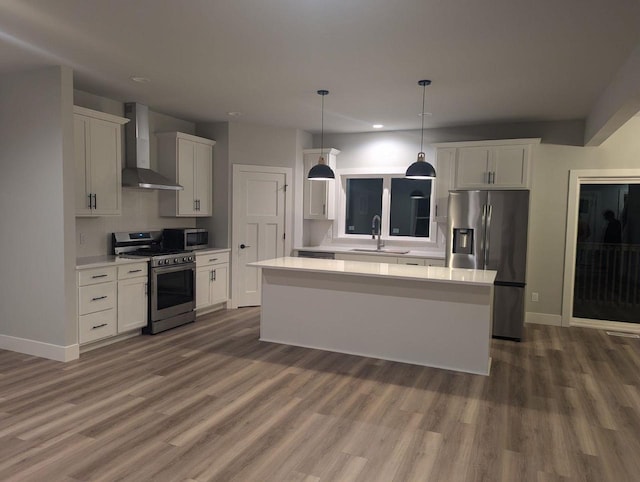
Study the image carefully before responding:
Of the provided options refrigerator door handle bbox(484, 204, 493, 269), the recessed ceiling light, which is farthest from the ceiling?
refrigerator door handle bbox(484, 204, 493, 269)

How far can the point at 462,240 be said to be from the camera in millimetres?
5402

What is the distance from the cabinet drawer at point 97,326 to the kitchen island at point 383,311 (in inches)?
59.3

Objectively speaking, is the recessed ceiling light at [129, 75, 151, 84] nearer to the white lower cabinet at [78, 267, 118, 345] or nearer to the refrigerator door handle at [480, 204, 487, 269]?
the white lower cabinet at [78, 267, 118, 345]

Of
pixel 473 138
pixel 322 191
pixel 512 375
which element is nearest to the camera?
pixel 512 375

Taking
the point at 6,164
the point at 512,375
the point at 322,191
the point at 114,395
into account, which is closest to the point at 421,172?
the point at 512,375

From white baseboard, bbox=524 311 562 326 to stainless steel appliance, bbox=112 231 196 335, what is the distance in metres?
4.35

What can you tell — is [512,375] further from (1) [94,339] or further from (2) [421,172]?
(1) [94,339]

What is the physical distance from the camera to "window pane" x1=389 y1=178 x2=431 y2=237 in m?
6.47

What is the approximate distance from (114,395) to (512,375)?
329cm

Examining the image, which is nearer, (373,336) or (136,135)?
(373,336)

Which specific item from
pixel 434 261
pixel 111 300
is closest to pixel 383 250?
pixel 434 261

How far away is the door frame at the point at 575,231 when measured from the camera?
548 cm

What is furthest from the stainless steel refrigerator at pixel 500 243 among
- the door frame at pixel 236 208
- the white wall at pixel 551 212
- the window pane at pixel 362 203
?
the door frame at pixel 236 208

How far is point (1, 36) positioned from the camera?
3.22 metres
